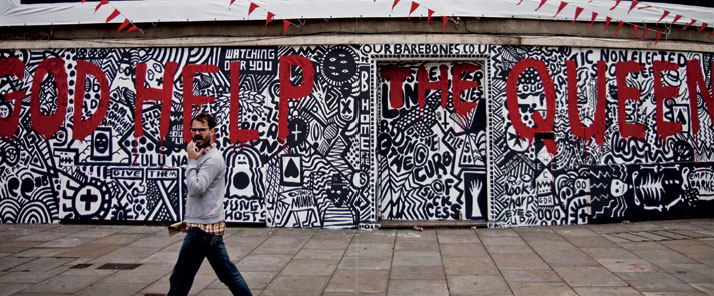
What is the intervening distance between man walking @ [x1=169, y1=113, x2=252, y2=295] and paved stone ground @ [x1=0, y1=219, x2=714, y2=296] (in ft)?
3.56

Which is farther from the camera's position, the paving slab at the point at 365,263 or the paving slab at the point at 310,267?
the paving slab at the point at 365,263

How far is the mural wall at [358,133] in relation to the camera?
25.9 ft

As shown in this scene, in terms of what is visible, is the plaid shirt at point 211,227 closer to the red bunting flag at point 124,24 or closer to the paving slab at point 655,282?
the paving slab at point 655,282

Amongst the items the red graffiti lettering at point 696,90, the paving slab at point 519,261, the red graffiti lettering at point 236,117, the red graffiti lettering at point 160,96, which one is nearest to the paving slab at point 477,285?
the paving slab at point 519,261

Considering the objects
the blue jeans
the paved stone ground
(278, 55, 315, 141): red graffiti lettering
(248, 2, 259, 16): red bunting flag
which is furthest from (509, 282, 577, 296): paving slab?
(248, 2, 259, 16): red bunting flag

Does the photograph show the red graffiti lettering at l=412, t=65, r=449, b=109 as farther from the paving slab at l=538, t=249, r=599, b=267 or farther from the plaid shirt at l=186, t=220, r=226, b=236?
the plaid shirt at l=186, t=220, r=226, b=236

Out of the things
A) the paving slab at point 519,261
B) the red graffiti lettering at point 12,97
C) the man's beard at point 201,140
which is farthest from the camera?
the red graffiti lettering at point 12,97

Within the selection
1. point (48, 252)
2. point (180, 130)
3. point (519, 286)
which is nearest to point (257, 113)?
point (180, 130)

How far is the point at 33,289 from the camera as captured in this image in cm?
470

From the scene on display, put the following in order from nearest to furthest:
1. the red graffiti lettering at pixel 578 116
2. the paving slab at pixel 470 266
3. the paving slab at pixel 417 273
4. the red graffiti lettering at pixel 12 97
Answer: the paving slab at pixel 417 273, the paving slab at pixel 470 266, the red graffiti lettering at pixel 578 116, the red graffiti lettering at pixel 12 97

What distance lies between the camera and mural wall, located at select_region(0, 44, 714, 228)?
7902 mm

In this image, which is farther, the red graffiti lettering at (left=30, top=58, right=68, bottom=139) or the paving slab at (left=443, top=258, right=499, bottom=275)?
the red graffiti lettering at (left=30, top=58, right=68, bottom=139)

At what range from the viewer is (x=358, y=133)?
25.8ft

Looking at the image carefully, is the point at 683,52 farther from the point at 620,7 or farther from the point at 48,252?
the point at 48,252
